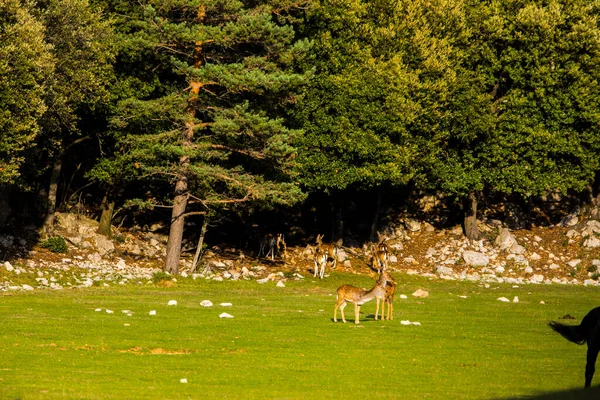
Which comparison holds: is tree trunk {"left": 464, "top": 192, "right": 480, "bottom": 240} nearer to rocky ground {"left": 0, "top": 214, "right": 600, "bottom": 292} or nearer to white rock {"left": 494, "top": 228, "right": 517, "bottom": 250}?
rocky ground {"left": 0, "top": 214, "right": 600, "bottom": 292}

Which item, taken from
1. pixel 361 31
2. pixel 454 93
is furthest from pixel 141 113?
pixel 454 93

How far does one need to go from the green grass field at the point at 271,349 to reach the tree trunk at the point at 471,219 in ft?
73.9

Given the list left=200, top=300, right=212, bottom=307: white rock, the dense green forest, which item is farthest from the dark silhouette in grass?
the dense green forest

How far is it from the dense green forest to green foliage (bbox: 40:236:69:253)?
176 centimetres

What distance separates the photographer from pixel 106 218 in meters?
53.1

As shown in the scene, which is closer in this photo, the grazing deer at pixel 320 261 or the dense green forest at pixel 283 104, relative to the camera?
the dense green forest at pixel 283 104

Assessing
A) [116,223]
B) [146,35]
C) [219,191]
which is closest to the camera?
[146,35]

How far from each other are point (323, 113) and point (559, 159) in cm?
1474

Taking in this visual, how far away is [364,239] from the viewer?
60469 millimetres

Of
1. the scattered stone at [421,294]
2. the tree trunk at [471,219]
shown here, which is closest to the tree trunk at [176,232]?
the scattered stone at [421,294]

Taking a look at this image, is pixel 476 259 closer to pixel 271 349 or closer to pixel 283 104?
pixel 283 104

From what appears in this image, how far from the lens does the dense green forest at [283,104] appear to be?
1732 inches

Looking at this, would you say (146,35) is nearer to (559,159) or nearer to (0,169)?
(0,169)

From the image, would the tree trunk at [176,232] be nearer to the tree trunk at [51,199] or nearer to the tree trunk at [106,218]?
the tree trunk at [51,199]
